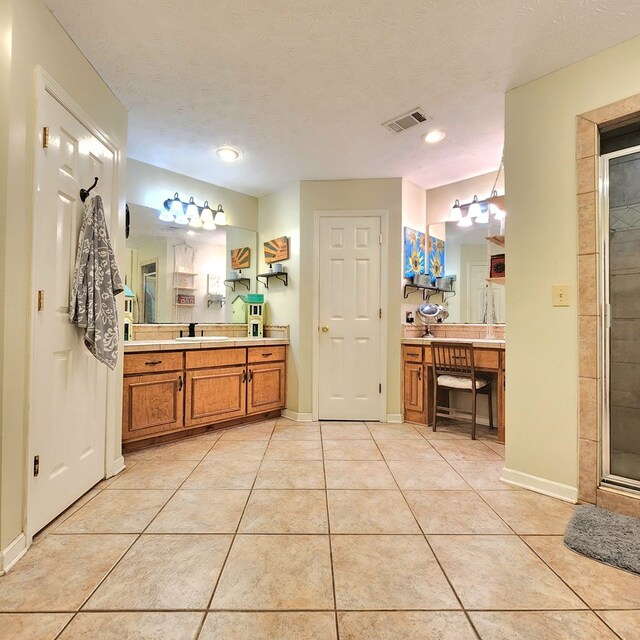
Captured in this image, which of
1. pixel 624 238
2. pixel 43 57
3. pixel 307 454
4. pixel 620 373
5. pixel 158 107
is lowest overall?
pixel 307 454

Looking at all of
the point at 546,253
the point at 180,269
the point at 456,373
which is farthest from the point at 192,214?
the point at 546,253

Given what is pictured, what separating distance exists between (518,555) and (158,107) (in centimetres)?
324

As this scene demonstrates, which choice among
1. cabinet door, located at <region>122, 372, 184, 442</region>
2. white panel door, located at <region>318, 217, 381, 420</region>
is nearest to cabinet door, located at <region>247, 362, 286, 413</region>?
white panel door, located at <region>318, 217, 381, 420</region>

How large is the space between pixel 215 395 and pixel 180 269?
1.34m

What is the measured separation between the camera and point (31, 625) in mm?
1083

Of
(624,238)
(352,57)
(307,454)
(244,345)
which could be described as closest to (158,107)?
(352,57)

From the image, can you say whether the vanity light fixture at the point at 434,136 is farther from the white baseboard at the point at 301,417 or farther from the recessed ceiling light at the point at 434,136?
the white baseboard at the point at 301,417

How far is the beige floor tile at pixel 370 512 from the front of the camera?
63.7 inches

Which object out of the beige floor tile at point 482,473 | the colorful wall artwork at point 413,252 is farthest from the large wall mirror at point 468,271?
the beige floor tile at point 482,473

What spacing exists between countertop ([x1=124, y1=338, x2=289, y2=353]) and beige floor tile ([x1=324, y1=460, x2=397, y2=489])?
1.40 meters

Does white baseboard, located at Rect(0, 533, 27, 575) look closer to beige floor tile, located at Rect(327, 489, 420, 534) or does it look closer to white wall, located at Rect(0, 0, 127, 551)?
white wall, located at Rect(0, 0, 127, 551)

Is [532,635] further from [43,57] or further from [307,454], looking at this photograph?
[43,57]

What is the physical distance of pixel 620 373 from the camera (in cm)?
189

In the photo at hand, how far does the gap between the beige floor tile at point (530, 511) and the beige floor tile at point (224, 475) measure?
1.40 m
